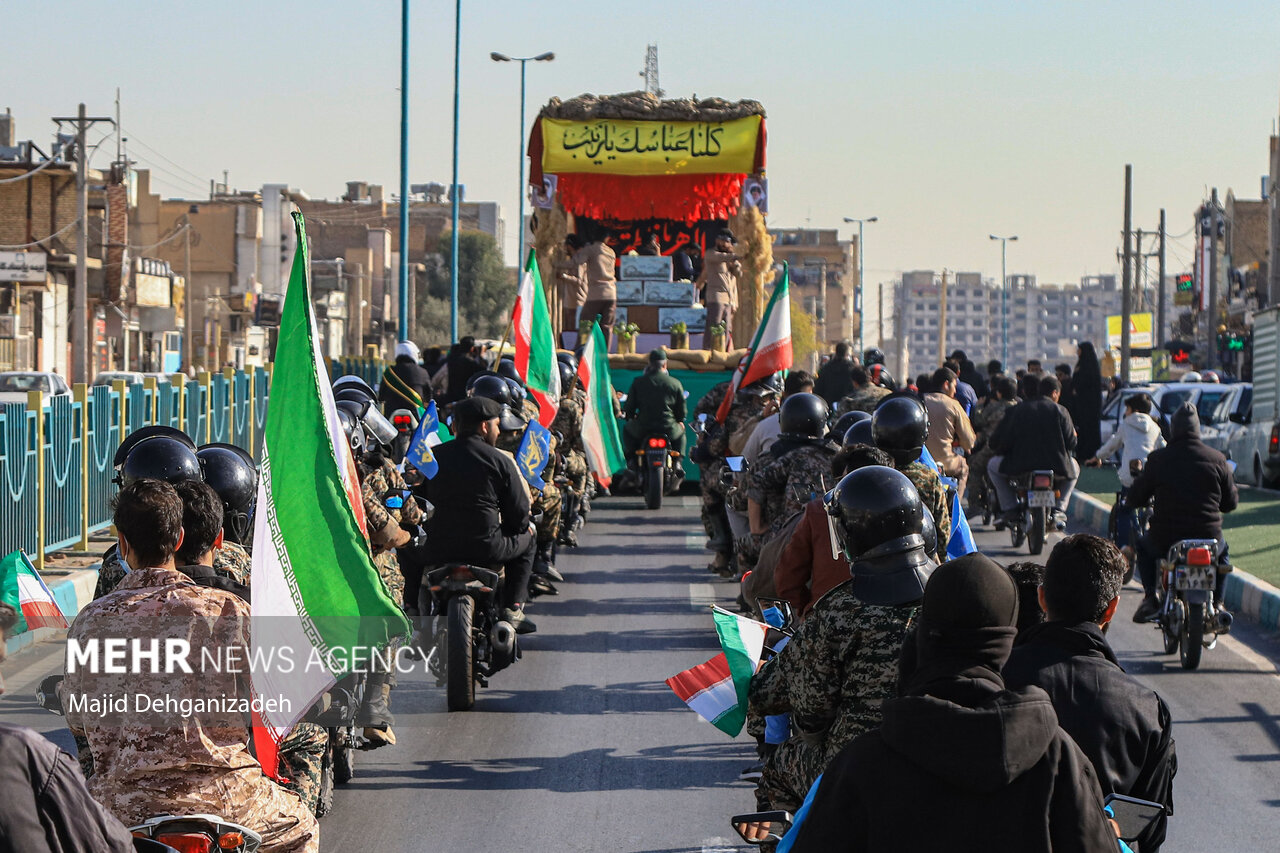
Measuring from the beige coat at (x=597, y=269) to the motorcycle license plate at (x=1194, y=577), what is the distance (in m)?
15.2

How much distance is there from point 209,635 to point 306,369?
48.7 inches

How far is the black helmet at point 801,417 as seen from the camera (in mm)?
8484

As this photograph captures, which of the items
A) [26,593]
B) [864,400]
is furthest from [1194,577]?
[26,593]

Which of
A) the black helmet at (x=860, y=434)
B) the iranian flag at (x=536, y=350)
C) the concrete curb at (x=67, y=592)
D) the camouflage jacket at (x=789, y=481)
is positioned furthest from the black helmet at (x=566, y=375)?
Result: the black helmet at (x=860, y=434)

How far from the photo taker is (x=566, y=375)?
15562 mm

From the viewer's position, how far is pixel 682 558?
50.6ft

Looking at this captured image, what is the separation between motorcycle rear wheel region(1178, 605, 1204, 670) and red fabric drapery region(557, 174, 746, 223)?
1505cm

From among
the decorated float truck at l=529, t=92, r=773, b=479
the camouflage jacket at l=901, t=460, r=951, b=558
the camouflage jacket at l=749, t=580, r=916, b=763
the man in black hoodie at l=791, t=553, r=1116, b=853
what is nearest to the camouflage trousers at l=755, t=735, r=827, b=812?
the camouflage jacket at l=749, t=580, r=916, b=763

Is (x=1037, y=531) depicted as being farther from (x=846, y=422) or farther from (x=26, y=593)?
(x=26, y=593)

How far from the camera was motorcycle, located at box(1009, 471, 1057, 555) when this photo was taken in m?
15.6

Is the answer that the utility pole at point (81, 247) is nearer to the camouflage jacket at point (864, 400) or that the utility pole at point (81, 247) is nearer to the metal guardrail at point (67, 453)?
the metal guardrail at point (67, 453)

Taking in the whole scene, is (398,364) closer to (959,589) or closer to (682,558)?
(682,558)

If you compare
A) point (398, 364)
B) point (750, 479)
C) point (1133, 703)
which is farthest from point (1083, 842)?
point (398, 364)

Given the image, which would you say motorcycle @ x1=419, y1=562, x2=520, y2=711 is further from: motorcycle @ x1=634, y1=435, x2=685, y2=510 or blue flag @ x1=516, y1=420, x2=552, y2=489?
motorcycle @ x1=634, y1=435, x2=685, y2=510
